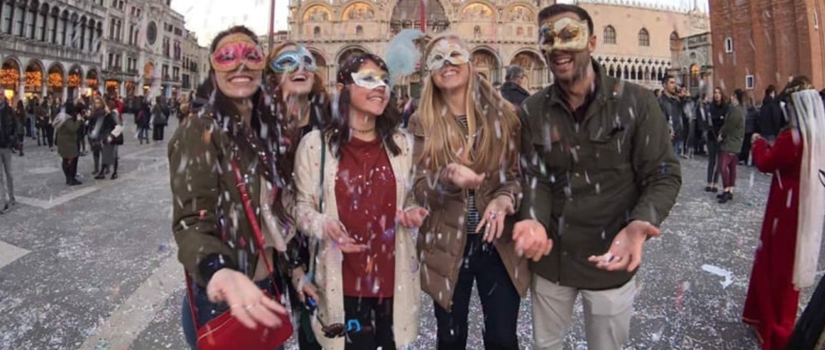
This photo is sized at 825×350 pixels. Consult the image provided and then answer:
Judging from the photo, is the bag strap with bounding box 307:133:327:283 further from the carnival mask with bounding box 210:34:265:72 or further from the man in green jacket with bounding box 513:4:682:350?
the man in green jacket with bounding box 513:4:682:350

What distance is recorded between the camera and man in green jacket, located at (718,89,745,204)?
748 centimetres

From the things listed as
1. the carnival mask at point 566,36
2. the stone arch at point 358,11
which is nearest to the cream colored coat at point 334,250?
the carnival mask at point 566,36

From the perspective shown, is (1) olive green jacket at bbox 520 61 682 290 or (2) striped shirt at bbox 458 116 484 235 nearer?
(1) olive green jacket at bbox 520 61 682 290

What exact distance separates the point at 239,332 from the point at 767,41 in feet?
106

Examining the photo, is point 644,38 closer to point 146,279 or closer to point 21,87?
point 21,87

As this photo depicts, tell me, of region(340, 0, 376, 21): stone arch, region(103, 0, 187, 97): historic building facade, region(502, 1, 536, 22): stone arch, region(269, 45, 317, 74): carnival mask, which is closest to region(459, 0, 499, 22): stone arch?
region(502, 1, 536, 22): stone arch

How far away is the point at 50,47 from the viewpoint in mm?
32250

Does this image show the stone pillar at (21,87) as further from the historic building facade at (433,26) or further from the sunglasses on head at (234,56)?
the sunglasses on head at (234,56)

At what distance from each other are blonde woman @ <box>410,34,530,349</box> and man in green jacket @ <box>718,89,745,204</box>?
6.87 meters

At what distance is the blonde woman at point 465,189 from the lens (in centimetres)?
211

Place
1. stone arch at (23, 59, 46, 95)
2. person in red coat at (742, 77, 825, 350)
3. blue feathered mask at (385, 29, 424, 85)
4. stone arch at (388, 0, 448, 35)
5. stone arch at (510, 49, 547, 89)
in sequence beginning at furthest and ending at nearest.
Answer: stone arch at (388, 0, 448, 35)
stone arch at (510, 49, 547, 89)
stone arch at (23, 59, 46, 95)
blue feathered mask at (385, 29, 424, 85)
person in red coat at (742, 77, 825, 350)

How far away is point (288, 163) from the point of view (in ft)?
7.00

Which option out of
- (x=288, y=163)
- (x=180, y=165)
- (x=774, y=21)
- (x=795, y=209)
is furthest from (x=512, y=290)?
(x=774, y=21)

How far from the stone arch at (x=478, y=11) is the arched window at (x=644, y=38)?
19742 millimetres
